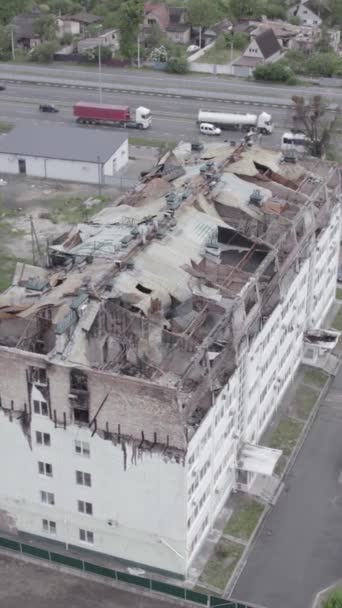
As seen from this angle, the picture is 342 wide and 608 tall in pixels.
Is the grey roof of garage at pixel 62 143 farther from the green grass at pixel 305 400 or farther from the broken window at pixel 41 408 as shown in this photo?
the broken window at pixel 41 408

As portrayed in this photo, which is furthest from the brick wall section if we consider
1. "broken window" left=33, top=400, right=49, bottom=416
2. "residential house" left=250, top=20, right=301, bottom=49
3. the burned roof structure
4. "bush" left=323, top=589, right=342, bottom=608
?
"residential house" left=250, top=20, right=301, bottom=49

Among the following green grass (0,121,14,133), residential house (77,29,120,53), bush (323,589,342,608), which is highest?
residential house (77,29,120,53)

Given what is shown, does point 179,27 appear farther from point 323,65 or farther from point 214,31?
point 323,65

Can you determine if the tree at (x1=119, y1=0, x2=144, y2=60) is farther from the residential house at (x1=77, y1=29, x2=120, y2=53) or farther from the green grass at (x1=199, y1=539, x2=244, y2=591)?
the green grass at (x1=199, y1=539, x2=244, y2=591)

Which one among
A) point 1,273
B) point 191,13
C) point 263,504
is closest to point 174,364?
point 263,504

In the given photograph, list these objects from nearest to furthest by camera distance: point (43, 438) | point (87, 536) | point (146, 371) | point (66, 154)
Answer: point (146, 371)
point (43, 438)
point (87, 536)
point (66, 154)

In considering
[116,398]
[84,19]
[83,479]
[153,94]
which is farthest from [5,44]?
[116,398]

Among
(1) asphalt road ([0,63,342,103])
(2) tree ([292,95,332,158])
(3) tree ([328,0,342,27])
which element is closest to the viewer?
(2) tree ([292,95,332,158])
